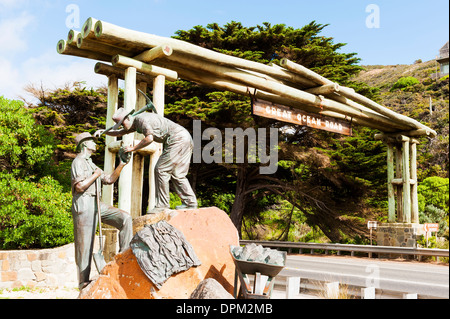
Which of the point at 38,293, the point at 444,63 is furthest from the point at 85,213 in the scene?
the point at 444,63

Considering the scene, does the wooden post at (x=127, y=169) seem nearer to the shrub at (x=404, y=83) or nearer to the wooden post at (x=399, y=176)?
the wooden post at (x=399, y=176)

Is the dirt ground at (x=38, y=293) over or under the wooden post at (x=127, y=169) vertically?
under

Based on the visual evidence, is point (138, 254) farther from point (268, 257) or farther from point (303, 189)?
point (303, 189)

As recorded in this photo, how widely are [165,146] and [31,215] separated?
533 centimetres

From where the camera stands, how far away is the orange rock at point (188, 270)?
177 inches

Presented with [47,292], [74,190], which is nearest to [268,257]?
[74,190]

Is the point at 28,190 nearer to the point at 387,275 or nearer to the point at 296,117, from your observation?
the point at 296,117

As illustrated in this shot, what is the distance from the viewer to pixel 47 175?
35.3ft

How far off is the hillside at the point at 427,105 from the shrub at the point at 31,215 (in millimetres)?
18242

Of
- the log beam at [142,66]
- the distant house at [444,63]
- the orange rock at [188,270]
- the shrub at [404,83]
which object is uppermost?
the distant house at [444,63]

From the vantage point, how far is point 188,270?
4.74 m

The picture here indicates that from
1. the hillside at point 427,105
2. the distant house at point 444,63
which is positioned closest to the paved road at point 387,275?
the hillside at point 427,105

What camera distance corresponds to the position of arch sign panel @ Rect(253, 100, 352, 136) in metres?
10.0

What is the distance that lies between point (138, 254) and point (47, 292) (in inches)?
199
